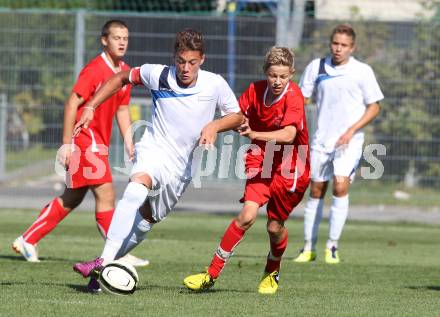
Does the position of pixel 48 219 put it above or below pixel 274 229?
below

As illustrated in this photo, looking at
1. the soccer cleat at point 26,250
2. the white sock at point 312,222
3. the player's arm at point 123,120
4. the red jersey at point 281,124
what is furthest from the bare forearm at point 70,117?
the white sock at point 312,222

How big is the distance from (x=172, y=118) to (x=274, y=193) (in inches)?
41.1

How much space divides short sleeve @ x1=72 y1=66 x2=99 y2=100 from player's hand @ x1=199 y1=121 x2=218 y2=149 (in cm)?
270

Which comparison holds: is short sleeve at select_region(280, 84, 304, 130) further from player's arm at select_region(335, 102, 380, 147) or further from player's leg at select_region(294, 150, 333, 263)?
player's leg at select_region(294, 150, 333, 263)

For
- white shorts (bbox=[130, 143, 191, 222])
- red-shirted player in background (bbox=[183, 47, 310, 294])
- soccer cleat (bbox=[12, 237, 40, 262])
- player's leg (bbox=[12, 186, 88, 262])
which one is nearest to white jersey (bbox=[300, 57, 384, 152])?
player's leg (bbox=[12, 186, 88, 262])

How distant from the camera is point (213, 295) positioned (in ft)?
28.8

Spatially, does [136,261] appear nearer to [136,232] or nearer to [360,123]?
[136,232]

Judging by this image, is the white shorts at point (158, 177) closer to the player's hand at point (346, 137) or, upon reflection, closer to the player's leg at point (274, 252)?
the player's leg at point (274, 252)

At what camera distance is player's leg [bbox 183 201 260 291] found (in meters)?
8.90

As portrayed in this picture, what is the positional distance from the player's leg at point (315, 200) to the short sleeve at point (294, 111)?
337 centimetres

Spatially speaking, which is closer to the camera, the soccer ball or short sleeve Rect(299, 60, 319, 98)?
the soccer ball

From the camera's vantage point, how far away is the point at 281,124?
9.15 metres

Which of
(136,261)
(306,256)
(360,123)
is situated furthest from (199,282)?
(360,123)

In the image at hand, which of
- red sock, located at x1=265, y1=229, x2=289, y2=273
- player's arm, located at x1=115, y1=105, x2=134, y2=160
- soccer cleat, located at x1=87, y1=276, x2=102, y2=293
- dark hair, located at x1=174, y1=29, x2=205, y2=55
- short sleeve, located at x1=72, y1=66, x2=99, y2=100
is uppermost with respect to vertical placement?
dark hair, located at x1=174, y1=29, x2=205, y2=55
